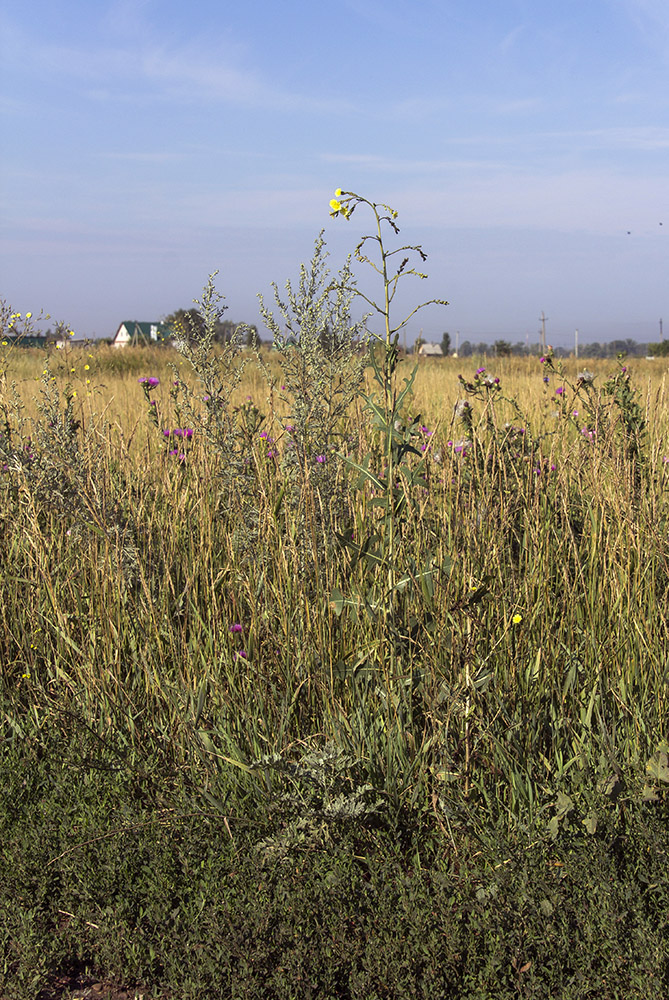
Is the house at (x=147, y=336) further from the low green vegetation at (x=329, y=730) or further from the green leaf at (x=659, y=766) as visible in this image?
the green leaf at (x=659, y=766)

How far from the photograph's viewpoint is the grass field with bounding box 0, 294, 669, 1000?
1.53m

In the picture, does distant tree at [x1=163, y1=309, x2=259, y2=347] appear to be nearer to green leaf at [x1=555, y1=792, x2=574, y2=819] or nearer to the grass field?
the grass field

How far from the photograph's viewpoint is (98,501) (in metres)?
2.45

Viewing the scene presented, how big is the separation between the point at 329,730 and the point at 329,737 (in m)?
0.02

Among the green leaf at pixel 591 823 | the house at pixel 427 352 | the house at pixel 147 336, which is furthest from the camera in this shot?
the house at pixel 147 336

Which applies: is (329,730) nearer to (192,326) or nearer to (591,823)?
(591,823)

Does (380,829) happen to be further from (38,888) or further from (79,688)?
(79,688)

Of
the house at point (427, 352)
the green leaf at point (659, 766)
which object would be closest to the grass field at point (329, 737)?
the green leaf at point (659, 766)

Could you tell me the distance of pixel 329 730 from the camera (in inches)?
81.4

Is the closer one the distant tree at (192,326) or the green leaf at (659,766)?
the green leaf at (659,766)

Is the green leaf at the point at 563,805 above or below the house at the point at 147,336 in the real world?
below

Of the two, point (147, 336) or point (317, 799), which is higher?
point (147, 336)

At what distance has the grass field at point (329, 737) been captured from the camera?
153 cm

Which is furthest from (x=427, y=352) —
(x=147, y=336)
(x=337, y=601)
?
(x=337, y=601)
